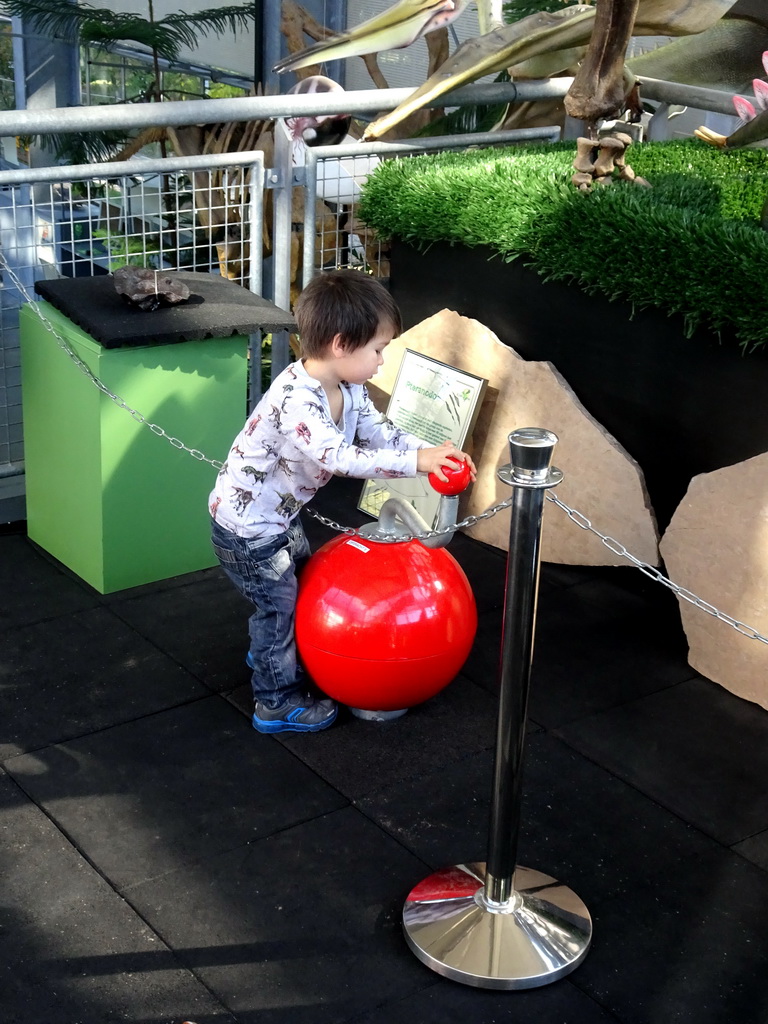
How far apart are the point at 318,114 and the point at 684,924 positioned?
312cm

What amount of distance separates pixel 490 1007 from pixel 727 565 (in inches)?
62.7

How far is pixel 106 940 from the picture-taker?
243 cm

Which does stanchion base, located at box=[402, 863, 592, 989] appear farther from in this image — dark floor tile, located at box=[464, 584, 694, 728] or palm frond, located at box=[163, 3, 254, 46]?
palm frond, located at box=[163, 3, 254, 46]

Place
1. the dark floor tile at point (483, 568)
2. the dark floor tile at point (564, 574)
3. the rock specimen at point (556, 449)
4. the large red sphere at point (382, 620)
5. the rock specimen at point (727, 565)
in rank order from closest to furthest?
the large red sphere at point (382, 620), the rock specimen at point (727, 565), the rock specimen at point (556, 449), the dark floor tile at point (483, 568), the dark floor tile at point (564, 574)

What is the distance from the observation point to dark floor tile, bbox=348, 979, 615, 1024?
229cm

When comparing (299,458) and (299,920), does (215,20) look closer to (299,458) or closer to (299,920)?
(299,458)

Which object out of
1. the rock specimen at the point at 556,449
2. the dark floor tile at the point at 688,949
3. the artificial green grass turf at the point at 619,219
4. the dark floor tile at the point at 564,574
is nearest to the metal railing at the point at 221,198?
the artificial green grass turf at the point at 619,219

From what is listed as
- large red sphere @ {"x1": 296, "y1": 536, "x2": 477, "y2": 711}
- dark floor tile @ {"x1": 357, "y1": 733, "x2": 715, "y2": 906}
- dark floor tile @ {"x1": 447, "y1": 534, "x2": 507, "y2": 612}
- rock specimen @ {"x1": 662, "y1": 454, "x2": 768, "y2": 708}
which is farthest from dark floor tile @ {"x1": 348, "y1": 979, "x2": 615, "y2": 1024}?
dark floor tile @ {"x1": 447, "y1": 534, "x2": 507, "y2": 612}

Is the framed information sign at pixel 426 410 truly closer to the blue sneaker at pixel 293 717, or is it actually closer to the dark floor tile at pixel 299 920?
the blue sneaker at pixel 293 717

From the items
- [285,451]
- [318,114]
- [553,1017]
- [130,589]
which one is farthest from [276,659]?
[318,114]

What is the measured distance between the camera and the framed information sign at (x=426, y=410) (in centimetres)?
420

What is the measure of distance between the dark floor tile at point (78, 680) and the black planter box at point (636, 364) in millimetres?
1577

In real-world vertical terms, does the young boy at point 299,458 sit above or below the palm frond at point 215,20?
below

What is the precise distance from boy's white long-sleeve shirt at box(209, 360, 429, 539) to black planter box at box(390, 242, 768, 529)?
3.17ft
